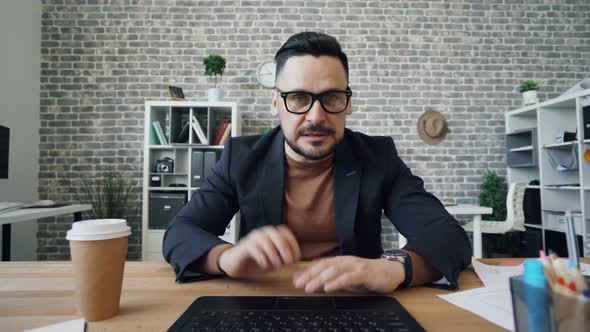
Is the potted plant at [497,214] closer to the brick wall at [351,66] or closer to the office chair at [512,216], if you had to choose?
the brick wall at [351,66]

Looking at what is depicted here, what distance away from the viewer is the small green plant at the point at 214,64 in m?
3.27

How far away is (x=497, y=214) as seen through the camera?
11.5 feet

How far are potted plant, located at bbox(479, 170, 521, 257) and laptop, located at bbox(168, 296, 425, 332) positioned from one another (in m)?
3.50

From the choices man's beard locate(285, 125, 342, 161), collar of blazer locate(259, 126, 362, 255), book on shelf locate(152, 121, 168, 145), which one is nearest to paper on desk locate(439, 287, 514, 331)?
collar of blazer locate(259, 126, 362, 255)

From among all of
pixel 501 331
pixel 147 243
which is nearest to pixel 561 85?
pixel 501 331

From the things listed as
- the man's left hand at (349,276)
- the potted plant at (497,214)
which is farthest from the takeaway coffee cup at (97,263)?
the potted plant at (497,214)

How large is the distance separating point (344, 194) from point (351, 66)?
283 centimetres

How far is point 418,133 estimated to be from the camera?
3.69 metres

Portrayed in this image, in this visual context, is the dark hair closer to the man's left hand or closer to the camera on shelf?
the man's left hand

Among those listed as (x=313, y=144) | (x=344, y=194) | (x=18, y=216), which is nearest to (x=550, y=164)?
(x=344, y=194)

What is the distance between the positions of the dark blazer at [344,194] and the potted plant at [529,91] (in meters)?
3.14

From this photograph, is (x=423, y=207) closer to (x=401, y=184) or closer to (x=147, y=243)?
(x=401, y=184)

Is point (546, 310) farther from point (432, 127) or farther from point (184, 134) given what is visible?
point (432, 127)

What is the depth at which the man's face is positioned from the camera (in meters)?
1.11
